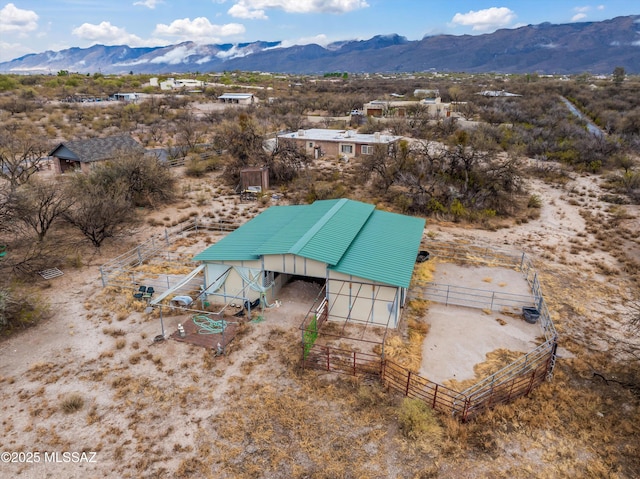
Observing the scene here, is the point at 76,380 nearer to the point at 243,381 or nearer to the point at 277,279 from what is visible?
the point at 243,381

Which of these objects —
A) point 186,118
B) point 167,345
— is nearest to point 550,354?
point 167,345

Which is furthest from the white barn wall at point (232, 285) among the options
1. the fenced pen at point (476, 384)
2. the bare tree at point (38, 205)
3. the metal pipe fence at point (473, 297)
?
the bare tree at point (38, 205)

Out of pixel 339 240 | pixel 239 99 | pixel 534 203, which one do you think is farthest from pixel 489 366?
pixel 239 99

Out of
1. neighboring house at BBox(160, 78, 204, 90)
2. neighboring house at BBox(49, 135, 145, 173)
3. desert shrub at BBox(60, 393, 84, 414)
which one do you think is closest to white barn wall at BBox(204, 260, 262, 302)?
desert shrub at BBox(60, 393, 84, 414)

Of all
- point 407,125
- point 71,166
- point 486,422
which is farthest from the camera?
point 407,125

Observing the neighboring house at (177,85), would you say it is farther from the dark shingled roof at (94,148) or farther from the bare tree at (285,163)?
the bare tree at (285,163)

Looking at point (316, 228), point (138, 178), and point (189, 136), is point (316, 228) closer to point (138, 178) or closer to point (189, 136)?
point (138, 178)
